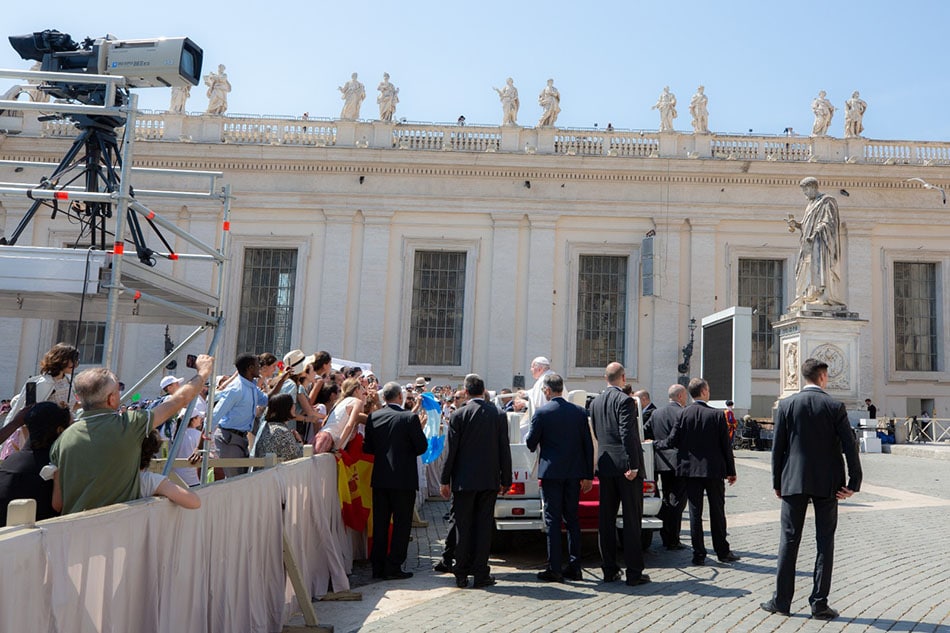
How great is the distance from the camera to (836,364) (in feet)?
64.2

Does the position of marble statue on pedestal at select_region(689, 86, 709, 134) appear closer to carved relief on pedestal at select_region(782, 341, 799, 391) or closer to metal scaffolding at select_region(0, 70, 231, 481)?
carved relief on pedestal at select_region(782, 341, 799, 391)

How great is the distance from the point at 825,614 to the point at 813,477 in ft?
3.30

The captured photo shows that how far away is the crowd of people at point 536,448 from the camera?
6.03 metres

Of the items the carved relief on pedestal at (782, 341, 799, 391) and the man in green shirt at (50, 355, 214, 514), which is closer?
the man in green shirt at (50, 355, 214, 514)

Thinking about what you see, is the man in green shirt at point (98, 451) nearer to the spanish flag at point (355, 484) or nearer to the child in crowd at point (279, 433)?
the child in crowd at point (279, 433)

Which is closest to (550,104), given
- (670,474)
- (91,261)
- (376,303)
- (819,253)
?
(376,303)

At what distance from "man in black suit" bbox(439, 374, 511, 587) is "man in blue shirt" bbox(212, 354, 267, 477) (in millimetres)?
2026

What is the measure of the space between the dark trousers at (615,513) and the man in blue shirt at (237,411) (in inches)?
138

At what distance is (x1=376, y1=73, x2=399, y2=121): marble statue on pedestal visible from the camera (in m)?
28.8

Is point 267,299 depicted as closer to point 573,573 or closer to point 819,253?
point 819,253

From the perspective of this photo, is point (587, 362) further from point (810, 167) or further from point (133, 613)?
point (133, 613)

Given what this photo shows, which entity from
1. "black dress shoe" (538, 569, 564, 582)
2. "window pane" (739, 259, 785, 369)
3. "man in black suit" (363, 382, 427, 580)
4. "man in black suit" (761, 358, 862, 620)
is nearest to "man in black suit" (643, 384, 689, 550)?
"black dress shoe" (538, 569, 564, 582)

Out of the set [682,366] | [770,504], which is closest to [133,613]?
[770,504]

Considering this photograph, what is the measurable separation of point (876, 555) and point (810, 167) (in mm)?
22138
